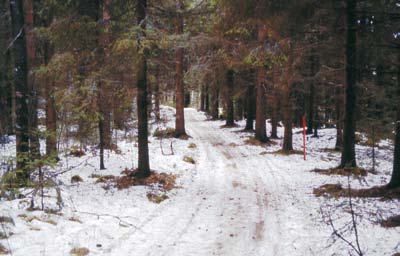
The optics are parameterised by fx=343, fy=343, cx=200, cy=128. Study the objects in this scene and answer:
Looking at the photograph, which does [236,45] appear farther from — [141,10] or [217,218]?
[217,218]

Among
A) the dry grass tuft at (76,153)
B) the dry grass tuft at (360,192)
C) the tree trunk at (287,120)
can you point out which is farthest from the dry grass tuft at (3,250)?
the tree trunk at (287,120)

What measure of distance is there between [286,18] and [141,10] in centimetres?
416

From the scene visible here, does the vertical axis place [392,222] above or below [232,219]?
above

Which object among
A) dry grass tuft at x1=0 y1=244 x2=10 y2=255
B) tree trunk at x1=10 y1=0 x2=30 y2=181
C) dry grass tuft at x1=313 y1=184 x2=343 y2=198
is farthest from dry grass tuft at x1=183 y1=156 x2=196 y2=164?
dry grass tuft at x1=0 y1=244 x2=10 y2=255

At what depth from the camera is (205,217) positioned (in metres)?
7.41

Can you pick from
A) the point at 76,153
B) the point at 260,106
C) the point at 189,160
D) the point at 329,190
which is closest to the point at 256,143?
the point at 260,106

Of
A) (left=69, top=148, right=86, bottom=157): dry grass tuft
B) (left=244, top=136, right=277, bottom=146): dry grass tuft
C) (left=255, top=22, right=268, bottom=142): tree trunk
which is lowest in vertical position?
(left=244, top=136, right=277, bottom=146): dry grass tuft

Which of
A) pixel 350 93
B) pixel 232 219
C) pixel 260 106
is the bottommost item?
pixel 232 219

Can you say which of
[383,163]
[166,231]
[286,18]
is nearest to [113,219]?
[166,231]

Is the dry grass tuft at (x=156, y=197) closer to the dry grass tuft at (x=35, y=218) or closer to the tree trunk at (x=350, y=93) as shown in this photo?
the dry grass tuft at (x=35, y=218)

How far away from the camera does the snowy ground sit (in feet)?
18.5

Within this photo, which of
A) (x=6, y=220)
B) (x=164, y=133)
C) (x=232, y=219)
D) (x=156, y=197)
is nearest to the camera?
(x=6, y=220)

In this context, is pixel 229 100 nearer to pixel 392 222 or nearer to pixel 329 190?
pixel 329 190

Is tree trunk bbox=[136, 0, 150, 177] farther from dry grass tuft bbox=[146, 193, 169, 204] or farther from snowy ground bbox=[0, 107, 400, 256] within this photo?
dry grass tuft bbox=[146, 193, 169, 204]
